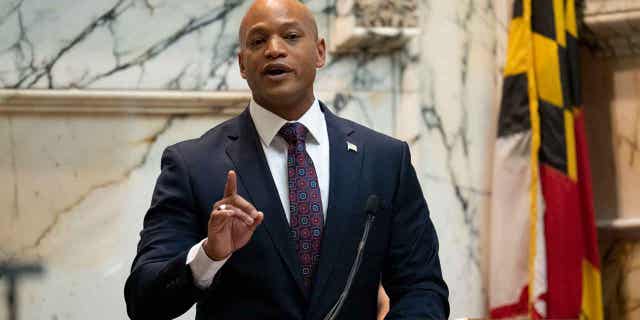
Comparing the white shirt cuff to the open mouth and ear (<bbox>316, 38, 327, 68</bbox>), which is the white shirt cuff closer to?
the open mouth

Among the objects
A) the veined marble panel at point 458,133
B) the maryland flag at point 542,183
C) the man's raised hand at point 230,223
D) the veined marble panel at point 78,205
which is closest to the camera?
the man's raised hand at point 230,223

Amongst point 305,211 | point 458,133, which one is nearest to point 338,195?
point 305,211

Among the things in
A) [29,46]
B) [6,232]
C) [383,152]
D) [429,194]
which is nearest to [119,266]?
[6,232]

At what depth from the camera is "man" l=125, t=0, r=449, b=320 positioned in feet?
9.17

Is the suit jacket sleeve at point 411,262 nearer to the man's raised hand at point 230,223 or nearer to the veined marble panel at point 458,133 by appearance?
the man's raised hand at point 230,223

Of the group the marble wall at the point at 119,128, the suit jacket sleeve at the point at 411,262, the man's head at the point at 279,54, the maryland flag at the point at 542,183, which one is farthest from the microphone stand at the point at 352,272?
the maryland flag at the point at 542,183

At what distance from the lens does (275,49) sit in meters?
2.98

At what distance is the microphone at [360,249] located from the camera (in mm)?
2752

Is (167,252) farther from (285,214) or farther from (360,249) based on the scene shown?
(360,249)

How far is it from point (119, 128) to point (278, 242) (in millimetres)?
2148

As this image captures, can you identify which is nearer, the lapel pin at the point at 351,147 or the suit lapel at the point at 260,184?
the suit lapel at the point at 260,184

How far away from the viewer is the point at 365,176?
118 inches

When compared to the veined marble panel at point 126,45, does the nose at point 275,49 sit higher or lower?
higher

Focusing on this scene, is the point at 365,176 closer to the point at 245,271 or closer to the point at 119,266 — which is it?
the point at 245,271
